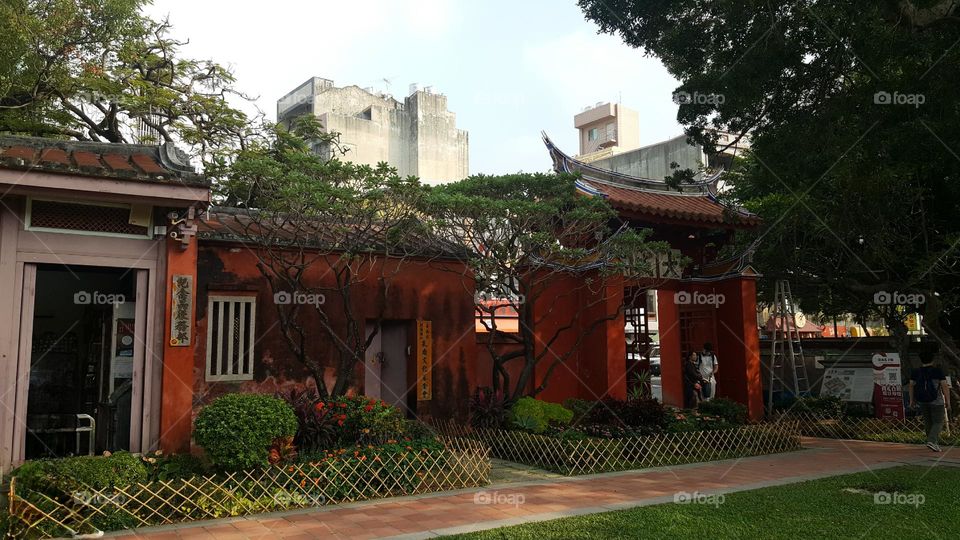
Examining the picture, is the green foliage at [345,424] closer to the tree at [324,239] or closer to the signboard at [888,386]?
the tree at [324,239]

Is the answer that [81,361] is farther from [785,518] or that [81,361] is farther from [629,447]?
[785,518]

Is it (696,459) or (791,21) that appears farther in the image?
(696,459)

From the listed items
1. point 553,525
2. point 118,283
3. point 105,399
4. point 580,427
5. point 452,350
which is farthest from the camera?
point 452,350

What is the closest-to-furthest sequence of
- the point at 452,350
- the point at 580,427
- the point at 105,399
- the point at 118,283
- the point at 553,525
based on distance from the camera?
the point at 553,525, the point at 105,399, the point at 118,283, the point at 580,427, the point at 452,350

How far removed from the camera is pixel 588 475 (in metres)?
10.3

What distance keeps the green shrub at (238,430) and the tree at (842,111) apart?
26.6ft

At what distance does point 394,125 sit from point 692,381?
25187 millimetres

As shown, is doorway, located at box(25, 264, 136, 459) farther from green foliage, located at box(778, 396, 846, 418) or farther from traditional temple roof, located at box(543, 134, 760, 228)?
green foliage, located at box(778, 396, 846, 418)

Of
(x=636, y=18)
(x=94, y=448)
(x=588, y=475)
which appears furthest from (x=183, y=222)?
(x=636, y=18)

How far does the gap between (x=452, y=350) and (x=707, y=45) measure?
7141 millimetres

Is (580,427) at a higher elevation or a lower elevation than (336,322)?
lower

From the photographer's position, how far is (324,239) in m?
12.0

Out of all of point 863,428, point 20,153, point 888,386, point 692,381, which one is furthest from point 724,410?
point 20,153

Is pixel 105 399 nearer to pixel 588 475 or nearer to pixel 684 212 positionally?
pixel 588 475
